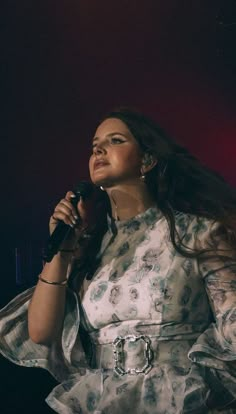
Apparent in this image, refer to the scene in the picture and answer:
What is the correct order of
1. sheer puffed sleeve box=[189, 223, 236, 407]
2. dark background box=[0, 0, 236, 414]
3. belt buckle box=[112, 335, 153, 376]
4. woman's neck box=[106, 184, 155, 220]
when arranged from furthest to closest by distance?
1. dark background box=[0, 0, 236, 414]
2. woman's neck box=[106, 184, 155, 220]
3. belt buckle box=[112, 335, 153, 376]
4. sheer puffed sleeve box=[189, 223, 236, 407]

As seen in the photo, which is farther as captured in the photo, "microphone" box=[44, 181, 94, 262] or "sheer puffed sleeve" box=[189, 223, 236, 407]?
"microphone" box=[44, 181, 94, 262]

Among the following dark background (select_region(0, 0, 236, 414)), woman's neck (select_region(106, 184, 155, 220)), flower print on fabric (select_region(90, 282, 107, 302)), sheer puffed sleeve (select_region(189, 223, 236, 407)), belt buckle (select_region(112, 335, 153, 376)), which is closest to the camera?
sheer puffed sleeve (select_region(189, 223, 236, 407))

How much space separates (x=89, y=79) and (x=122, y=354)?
3.58 feet

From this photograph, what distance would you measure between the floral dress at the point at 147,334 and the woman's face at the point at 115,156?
0.42ft

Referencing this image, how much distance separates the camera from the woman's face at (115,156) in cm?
172

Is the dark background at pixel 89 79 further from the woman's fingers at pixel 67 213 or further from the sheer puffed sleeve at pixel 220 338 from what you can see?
the sheer puffed sleeve at pixel 220 338

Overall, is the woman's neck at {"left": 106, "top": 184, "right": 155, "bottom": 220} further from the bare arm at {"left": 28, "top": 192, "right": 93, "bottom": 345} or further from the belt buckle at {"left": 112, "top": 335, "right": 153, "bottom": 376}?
the belt buckle at {"left": 112, "top": 335, "right": 153, "bottom": 376}

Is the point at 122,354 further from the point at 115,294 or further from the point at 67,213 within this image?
the point at 67,213

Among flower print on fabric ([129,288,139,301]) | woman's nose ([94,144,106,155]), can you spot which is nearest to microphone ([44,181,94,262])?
woman's nose ([94,144,106,155])

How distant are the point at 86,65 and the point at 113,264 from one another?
90 centimetres

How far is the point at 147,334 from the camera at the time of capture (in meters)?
1.60

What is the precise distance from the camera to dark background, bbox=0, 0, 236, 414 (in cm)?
231

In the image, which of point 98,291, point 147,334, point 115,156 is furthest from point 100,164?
point 147,334

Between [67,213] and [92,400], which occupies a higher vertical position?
[67,213]
